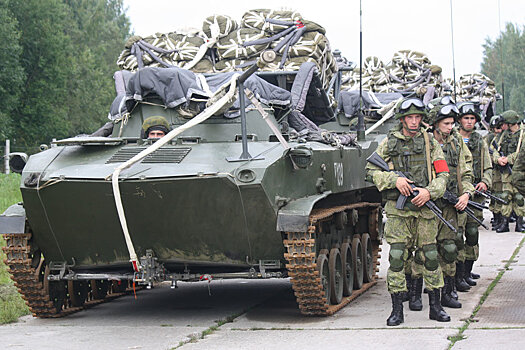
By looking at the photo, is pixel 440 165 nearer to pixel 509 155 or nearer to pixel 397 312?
pixel 397 312

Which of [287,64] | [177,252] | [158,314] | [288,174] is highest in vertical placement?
[287,64]

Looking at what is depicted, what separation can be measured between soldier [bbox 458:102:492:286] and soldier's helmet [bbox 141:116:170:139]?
327 cm

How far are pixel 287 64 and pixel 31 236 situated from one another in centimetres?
524

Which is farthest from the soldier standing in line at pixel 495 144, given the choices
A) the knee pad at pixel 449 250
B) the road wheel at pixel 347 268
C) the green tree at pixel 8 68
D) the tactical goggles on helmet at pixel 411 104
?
the green tree at pixel 8 68

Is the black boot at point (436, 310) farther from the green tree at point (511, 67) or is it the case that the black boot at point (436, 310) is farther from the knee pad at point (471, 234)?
the green tree at point (511, 67)

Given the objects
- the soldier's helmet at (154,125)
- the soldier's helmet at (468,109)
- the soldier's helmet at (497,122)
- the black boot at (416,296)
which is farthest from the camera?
the soldier's helmet at (497,122)

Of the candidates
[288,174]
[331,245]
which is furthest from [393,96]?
[288,174]

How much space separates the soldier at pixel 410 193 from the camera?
326 inches

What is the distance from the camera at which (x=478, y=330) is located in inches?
307

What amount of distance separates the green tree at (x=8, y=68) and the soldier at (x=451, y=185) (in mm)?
28010

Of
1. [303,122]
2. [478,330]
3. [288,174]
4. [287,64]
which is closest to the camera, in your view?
[478,330]

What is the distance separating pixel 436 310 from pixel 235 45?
20.2 ft

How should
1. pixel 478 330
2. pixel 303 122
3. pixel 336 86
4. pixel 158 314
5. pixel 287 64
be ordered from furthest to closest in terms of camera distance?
pixel 336 86, pixel 287 64, pixel 303 122, pixel 158 314, pixel 478 330

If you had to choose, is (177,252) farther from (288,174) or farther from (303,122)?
(303,122)
